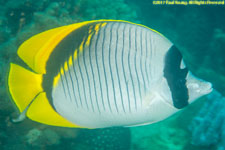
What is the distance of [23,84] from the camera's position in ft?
3.11

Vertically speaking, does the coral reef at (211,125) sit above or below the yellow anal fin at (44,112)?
below

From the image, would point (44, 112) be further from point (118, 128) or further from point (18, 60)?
point (118, 128)

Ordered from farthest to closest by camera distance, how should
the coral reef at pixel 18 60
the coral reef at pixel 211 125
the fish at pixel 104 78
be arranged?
the coral reef at pixel 211 125 → the coral reef at pixel 18 60 → the fish at pixel 104 78

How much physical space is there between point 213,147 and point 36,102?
2.86 m

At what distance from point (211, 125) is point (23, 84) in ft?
9.83

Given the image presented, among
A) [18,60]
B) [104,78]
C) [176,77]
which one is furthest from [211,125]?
[18,60]

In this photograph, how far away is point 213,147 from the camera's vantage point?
284 cm

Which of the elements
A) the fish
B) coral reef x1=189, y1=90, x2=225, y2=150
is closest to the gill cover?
the fish

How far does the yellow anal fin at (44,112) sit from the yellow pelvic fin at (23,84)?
3cm

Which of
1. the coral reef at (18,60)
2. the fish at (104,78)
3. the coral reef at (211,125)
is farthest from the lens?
the coral reef at (211,125)

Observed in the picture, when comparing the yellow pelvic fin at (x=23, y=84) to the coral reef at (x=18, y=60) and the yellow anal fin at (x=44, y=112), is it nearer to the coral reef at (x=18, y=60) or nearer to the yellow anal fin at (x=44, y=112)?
the yellow anal fin at (x=44, y=112)

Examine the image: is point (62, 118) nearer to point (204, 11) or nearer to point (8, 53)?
point (8, 53)

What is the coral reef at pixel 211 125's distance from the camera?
284 cm

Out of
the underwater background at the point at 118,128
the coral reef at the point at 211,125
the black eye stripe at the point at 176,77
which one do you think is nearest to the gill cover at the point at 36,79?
the underwater background at the point at 118,128
